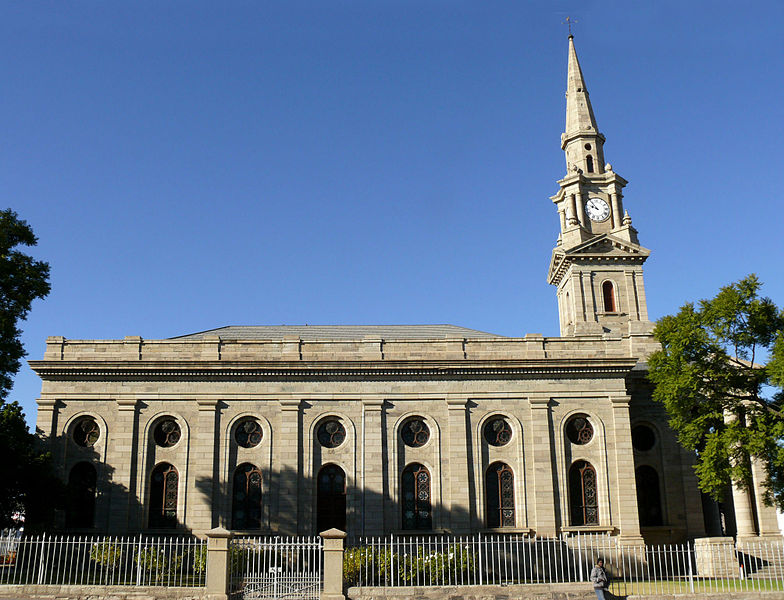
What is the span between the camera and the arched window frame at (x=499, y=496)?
105 feet

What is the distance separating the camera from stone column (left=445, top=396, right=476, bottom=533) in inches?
1246

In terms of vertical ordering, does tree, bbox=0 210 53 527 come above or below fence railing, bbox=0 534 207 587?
above

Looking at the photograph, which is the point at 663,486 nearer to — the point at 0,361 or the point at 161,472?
the point at 161,472

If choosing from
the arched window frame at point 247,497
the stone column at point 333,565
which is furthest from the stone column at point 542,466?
the stone column at point 333,565

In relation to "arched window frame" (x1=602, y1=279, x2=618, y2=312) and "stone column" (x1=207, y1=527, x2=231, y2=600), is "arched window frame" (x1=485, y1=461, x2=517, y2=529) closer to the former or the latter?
"stone column" (x1=207, y1=527, x2=231, y2=600)

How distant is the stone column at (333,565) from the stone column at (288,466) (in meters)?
10.5

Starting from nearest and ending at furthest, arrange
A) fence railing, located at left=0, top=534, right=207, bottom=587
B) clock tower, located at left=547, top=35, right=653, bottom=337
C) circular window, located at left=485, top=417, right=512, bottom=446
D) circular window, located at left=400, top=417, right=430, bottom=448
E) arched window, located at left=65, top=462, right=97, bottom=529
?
fence railing, located at left=0, top=534, right=207, bottom=587 → arched window, located at left=65, top=462, right=97, bottom=529 → circular window, located at left=400, top=417, right=430, bottom=448 → circular window, located at left=485, top=417, right=512, bottom=446 → clock tower, located at left=547, top=35, right=653, bottom=337

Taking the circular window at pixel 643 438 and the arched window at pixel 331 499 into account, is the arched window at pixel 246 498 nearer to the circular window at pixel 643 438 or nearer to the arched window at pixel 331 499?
the arched window at pixel 331 499

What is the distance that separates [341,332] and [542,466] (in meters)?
13.1

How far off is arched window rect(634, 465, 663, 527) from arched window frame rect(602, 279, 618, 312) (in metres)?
11.7

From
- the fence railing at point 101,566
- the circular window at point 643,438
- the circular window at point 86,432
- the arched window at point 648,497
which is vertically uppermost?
the circular window at point 86,432

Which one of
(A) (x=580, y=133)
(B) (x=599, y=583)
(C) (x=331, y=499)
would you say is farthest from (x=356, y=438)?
(A) (x=580, y=133)

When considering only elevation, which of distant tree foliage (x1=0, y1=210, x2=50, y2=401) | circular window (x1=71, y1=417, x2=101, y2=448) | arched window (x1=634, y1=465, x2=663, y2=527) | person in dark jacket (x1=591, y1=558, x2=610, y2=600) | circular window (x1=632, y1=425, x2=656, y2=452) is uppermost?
distant tree foliage (x1=0, y1=210, x2=50, y2=401)

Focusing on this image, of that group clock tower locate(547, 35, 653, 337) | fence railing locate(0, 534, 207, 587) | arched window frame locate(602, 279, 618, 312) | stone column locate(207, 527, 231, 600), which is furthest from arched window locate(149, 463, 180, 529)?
arched window frame locate(602, 279, 618, 312)
